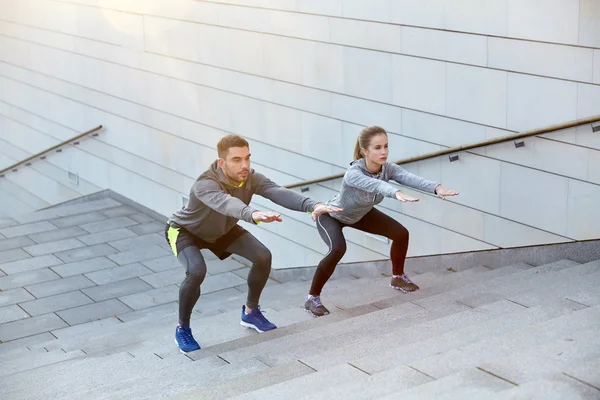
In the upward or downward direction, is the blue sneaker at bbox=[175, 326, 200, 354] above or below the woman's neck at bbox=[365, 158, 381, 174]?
below

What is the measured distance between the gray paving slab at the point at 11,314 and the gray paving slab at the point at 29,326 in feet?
0.27

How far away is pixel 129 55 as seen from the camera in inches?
410

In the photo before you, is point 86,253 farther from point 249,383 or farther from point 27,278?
point 249,383

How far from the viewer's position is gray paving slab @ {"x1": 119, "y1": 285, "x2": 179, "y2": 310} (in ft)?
25.7

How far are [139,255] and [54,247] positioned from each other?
3.41 feet

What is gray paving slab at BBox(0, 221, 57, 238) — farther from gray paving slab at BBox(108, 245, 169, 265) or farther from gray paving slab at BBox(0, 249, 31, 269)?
gray paving slab at BBox(108, 245, 169, 265)

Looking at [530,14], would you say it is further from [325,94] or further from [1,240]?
[1,240]

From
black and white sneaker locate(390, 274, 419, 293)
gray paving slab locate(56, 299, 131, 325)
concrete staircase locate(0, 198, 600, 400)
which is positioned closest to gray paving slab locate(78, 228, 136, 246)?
concrete staircase locate(0, 198, 600, 400)

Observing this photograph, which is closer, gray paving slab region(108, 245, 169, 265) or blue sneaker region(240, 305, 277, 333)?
blue sneaker region(240, 305, 277, 333)

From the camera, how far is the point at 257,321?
593cm

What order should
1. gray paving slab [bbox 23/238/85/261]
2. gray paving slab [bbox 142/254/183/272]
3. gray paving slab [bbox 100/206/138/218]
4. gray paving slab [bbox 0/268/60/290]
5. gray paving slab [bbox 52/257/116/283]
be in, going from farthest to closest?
gray paving slab [bbox 100/206/138/218] → gray paving slab [bbox 23/238/85/261] → gray paving slab [bbox 142/254/183/272] → gray paving slab [bbox 52/257/116/283] → gray paving slab [bbox 0/268/60/290]

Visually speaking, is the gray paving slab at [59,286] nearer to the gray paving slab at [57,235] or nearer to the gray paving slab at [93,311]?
the gray paving slab at [93,311]

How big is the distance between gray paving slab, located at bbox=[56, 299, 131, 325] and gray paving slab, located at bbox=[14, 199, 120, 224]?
3.32 metres

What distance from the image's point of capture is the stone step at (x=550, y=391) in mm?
3029
